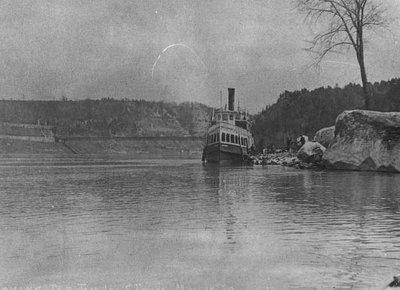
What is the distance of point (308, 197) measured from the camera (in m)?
12.5

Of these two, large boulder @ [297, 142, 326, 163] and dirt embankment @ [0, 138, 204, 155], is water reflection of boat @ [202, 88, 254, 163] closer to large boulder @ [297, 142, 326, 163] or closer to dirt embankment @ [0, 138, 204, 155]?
large boulder @ [297, 142, 326, 163]

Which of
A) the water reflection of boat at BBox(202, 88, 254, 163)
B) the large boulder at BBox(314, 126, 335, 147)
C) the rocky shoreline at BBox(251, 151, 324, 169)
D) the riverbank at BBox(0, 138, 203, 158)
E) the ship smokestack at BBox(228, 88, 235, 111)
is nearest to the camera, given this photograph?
the rocky shoreline at BBox(251, 151, 324, 169)

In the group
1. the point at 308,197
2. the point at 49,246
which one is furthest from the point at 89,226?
the point at 308,197

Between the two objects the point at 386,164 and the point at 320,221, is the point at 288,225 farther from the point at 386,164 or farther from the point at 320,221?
the point at 386,164

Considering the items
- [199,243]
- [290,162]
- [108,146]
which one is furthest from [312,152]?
[108,146]

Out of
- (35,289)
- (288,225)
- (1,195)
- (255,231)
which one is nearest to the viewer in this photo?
(35,289)

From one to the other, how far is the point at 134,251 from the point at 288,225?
281 centimetres

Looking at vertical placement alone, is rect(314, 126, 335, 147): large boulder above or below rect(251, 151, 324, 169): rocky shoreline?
above

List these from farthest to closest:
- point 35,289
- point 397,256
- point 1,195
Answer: point 1,195, point 397,256, point 35,289

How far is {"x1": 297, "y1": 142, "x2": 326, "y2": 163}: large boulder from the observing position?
2860cm

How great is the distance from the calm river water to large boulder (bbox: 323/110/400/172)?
10.7m

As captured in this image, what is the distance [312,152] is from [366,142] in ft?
20.1

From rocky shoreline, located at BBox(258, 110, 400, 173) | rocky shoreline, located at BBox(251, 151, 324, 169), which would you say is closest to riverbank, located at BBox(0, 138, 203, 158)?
rocky shoreline, located at BBox(251, 151, 324, 169)

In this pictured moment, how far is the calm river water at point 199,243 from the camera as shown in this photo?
15.6 feet
